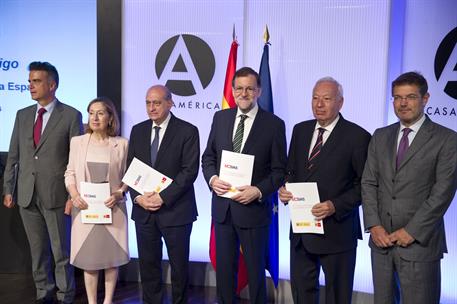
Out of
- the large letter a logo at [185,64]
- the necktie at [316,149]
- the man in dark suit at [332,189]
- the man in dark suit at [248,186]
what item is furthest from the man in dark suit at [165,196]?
the large letter a logo at [185,64]

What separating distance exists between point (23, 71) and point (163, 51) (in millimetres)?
1609

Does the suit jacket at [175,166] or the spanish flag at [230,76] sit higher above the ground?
the spanish flag at [230,76]

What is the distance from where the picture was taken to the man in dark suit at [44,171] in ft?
12.5

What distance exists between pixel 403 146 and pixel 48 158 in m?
2.72

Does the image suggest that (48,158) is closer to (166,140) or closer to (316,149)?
(166,140)

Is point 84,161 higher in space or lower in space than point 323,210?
higher

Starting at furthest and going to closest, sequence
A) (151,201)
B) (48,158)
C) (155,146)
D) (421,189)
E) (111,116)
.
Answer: (48,158), (111,116), (155,146), (151,201), (421,189)

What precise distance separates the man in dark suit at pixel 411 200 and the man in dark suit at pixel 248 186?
728mm

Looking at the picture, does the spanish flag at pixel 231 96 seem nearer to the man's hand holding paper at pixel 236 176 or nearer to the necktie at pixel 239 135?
the necktie at pixel 239 135

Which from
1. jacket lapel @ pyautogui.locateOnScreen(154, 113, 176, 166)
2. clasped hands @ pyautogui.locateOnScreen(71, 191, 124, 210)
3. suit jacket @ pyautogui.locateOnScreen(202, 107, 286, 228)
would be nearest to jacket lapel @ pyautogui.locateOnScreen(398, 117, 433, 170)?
suit jacket @ pyautogui.locateOnScreen(202, 107, 286, 228)

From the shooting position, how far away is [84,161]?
11.6 feet

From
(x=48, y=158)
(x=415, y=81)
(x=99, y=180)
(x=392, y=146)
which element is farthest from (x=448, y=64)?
(x=48, y=158)

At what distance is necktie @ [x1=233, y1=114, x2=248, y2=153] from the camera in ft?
10.6

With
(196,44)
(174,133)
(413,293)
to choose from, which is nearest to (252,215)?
(174,133)
